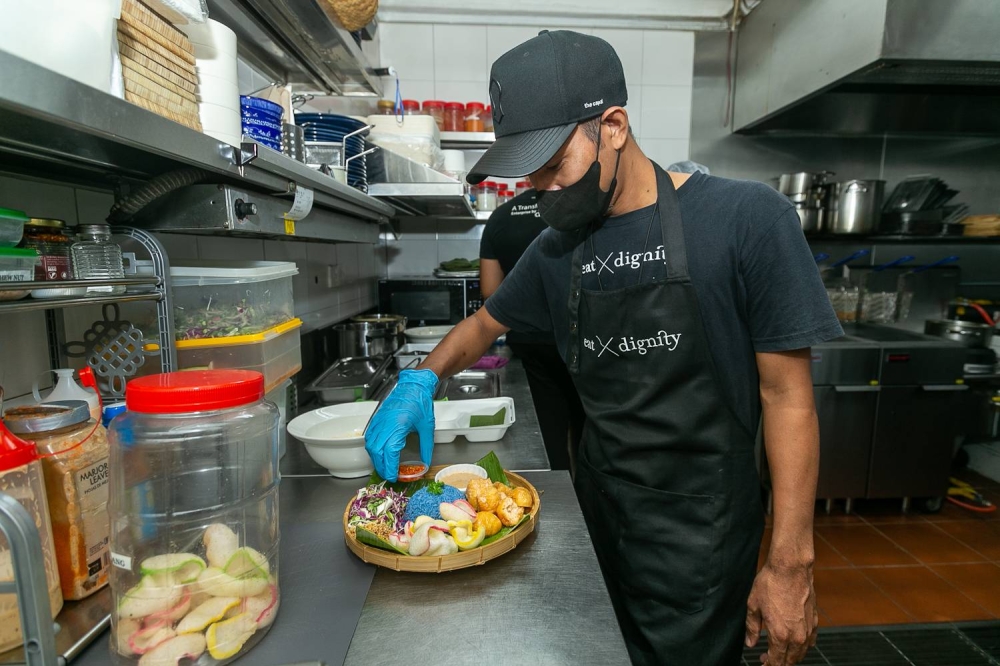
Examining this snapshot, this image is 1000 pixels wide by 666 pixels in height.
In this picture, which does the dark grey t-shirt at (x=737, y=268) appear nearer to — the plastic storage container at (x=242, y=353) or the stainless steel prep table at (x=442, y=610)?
the stainless steel prep table at (x=442, y=610)

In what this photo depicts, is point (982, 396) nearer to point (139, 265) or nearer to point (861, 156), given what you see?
point (861, 156)

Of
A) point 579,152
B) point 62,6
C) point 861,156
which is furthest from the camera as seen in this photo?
point 861,156

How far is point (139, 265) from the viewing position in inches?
39.3

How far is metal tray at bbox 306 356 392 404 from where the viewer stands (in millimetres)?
1906

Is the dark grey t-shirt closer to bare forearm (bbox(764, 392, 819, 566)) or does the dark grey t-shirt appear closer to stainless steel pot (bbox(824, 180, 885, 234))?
bare forearm (bbox(764, 392, 819, 566))

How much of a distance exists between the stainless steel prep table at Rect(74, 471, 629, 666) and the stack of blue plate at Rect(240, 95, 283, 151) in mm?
829

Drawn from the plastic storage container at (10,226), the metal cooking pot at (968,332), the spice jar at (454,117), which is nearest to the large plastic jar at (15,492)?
the plastic storage container at (10,226)

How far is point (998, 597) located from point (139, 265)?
136 inches

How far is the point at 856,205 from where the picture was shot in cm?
336

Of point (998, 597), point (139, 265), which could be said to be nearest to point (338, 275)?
point (139, 265)

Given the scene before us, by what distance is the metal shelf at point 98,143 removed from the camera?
1.74 ft

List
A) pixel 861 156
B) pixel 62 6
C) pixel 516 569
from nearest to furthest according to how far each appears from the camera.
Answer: pixel 62 6, pixel 516 569, pixel 861 156

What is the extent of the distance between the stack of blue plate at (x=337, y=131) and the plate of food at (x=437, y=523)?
46.6 inches

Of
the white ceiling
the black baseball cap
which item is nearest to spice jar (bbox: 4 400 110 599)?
the black baseball cap
